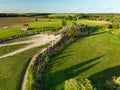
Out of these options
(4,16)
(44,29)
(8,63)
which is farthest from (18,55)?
(4,16)

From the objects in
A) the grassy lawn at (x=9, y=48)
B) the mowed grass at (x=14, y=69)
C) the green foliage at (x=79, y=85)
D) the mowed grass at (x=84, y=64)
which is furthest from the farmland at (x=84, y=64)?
the grassy lawn at (x=9, y=48)

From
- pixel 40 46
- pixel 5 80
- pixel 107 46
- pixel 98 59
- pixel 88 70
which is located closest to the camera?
pixel 5 80

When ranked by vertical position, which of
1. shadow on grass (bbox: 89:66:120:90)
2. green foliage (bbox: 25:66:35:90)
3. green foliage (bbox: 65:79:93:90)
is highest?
green foliage (bbox: 65:79:93:90)

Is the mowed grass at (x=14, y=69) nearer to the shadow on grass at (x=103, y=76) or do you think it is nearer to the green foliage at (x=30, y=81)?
the green foliage at (x=30, y=81)

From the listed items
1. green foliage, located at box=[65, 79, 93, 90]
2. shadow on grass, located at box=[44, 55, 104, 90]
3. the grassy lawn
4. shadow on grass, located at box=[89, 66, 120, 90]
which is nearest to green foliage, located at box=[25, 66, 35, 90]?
shadow on grass, located at box=[44, 55, 104, 90]

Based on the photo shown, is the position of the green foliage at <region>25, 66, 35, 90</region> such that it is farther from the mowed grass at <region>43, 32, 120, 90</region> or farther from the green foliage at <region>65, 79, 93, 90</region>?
the green foliage at <region>65, 79, 93, 90</region>

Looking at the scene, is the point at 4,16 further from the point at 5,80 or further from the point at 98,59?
the point at 5,80
